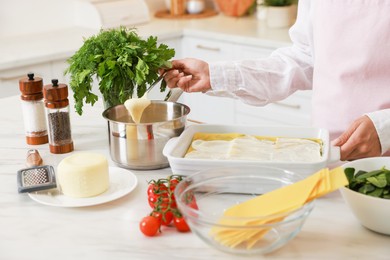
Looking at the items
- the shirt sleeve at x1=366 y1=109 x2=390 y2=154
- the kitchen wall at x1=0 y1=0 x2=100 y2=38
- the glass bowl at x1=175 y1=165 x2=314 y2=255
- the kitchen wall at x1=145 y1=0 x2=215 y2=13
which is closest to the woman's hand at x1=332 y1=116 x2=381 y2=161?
the shirt sleeve at x1=366 y1=109 x2=390 y2=154

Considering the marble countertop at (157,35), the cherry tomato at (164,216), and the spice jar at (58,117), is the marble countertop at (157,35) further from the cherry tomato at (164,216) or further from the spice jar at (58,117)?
the cherry tomato at (164,216)

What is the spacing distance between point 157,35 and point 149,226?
2.19 metres

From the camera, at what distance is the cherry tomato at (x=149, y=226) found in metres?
1.21

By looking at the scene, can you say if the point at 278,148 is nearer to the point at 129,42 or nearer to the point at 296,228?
the point at 296,228

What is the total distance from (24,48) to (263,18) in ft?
4.36

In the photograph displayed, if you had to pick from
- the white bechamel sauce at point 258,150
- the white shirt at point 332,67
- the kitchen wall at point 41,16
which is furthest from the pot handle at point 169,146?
the kitchen wall at point 41,16

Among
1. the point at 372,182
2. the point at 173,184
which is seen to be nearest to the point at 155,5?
the point at 173,184

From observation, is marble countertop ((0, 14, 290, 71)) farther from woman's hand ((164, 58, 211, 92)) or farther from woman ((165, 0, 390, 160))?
woman's hand ((164, 58, 211, 92))

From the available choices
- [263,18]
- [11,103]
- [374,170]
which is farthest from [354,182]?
[263,18]

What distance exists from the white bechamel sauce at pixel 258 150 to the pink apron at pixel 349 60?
368 mm

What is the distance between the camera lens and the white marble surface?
116 centimetres

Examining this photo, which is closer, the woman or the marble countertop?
the woman

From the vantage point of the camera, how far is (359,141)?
4.98 feet

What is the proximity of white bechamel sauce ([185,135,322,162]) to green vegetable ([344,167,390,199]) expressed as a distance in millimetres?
125
